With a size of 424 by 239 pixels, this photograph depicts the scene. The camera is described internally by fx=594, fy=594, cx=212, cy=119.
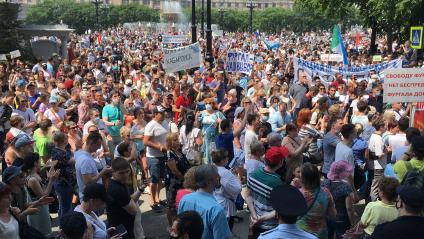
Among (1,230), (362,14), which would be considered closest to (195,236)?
(1,230)

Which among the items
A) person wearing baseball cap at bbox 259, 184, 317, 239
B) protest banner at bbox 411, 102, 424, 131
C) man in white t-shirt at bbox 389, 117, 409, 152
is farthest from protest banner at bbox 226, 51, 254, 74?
person wearing baseball cap at bbox 259, 184, 317, 239

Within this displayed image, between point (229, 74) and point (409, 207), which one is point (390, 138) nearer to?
point (409, 207)

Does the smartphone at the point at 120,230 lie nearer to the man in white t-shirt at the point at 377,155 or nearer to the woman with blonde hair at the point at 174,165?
the woman with blonde hair at the point at 174,165

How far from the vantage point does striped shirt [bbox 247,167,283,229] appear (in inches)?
228

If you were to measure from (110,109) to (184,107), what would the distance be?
207 cm

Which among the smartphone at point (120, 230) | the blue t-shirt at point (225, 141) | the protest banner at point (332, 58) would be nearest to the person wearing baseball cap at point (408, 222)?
the smartphone at point (120, 230)

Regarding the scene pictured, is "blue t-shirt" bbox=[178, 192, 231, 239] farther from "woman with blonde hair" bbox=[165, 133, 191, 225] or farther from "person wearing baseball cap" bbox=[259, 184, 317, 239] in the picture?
"woman with blonde hair" bbox=[165, 133, 191, 225]

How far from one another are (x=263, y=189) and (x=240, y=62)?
36.6 ft

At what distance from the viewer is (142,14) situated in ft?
365

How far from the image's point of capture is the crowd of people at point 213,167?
4.92m

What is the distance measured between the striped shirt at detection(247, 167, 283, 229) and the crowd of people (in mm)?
12

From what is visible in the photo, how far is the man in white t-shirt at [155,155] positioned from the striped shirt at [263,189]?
3.01 meters

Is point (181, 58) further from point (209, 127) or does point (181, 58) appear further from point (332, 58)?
point (332, 58)

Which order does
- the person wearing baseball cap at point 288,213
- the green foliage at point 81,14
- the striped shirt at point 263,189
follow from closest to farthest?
the person wearing baseball cap at point 288,213 → the striped shirt at point 263,189 → the green foliage at point 81,14
